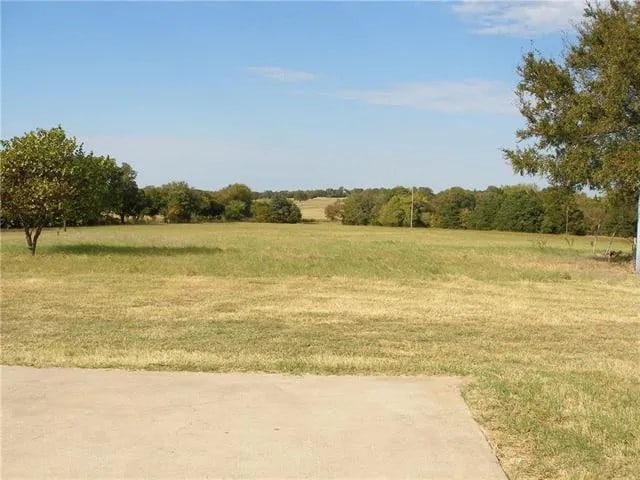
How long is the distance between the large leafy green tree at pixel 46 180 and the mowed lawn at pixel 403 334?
5575 mm

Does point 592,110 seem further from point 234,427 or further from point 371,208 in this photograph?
point 371,208

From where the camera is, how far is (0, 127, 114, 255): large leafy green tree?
82.3 feet

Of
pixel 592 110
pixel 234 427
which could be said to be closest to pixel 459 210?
pixel 592 110

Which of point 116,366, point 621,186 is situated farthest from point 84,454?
point 621,186

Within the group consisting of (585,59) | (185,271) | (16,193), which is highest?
(585,59)

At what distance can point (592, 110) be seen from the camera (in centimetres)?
2156

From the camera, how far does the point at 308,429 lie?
4.42m

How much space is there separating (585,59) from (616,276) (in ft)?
25.6

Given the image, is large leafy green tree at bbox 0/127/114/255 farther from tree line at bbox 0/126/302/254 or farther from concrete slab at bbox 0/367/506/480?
concrete slab at bbox 0/367/506/480

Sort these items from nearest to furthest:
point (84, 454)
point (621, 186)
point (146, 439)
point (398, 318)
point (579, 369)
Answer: point (84, 454) → point (146, 439) → point (579, 369) → point (398, 318) → point (621, 186)

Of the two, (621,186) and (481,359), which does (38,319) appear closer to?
(481,359)

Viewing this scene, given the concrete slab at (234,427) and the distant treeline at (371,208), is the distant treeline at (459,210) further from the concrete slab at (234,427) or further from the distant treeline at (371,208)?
the concrete slab at (234,427)

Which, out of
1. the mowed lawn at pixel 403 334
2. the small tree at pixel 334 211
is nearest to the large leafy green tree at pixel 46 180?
the mowed lawn at pixel 403 334

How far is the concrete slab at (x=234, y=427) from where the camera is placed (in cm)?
378
